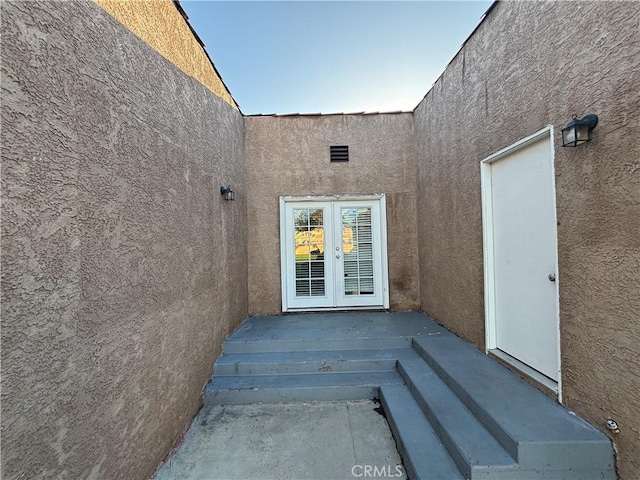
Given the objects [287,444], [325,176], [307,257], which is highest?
[325,176]

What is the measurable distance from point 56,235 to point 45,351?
0.57 meters

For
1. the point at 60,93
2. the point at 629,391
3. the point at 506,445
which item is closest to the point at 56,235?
the point at 60,93

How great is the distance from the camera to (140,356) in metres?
2.05

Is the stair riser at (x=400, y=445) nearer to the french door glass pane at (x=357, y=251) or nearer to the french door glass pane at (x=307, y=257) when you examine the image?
the french door glass pane at (x=357, y=251)

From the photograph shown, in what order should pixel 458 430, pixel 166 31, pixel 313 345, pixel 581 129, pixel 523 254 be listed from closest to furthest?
pixel 581 129 → pixel 458 430 → pixel 166 31 → pixel 523 254 → pixel 313 345

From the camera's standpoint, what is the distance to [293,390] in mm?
3213

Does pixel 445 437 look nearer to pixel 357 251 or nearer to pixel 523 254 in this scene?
pixel 523 254

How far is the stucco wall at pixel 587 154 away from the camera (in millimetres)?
1714

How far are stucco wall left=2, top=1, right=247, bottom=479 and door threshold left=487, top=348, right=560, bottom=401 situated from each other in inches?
129

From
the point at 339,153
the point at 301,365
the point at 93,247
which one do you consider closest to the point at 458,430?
the point at 301,365

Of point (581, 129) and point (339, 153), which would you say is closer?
point (581, 129)

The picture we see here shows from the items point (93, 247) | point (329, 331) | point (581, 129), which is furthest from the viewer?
point (329, 331)

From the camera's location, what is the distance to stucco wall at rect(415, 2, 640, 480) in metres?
1.71

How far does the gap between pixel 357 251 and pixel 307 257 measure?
0.96m
